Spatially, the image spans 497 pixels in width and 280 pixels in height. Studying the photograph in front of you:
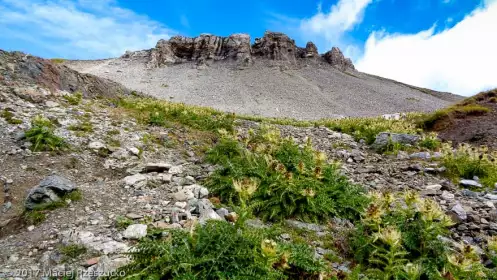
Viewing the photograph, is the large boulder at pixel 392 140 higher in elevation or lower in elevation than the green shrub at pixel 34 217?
higher

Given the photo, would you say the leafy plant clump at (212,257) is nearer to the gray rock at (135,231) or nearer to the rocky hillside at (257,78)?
the gray rock at (135,231)

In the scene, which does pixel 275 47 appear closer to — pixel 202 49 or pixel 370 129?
pixel 202 49

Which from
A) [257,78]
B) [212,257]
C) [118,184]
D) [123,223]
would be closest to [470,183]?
[212,257]

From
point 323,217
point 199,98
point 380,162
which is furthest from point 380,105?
point 323,217

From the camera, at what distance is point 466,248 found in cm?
380

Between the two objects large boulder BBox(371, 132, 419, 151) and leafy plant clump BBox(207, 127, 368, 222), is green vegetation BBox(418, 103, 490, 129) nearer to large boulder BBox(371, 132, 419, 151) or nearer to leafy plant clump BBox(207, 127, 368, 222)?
large boulder BBox(371, 132, 419, 151)

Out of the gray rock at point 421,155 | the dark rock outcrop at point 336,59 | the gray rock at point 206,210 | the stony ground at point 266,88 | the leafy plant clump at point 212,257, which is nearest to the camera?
the leafy plant clump at point 212,257

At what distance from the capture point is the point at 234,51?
87.1 metres

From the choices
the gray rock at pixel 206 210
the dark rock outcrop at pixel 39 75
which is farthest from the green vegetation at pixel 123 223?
the dark rock outcrop at pixel 39 75

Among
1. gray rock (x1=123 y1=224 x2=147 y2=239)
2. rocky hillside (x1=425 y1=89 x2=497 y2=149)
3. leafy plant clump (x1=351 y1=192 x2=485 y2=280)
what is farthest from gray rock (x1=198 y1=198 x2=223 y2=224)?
rocky hillside (x1=425 y1=89 x2=497 y2=149)

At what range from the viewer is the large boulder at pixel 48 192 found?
18.5 feet

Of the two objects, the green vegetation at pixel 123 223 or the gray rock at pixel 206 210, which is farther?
the gray rock at pixel 206 210

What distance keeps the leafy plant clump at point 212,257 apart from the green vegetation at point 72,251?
3.65ft

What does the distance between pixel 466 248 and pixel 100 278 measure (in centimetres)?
422
